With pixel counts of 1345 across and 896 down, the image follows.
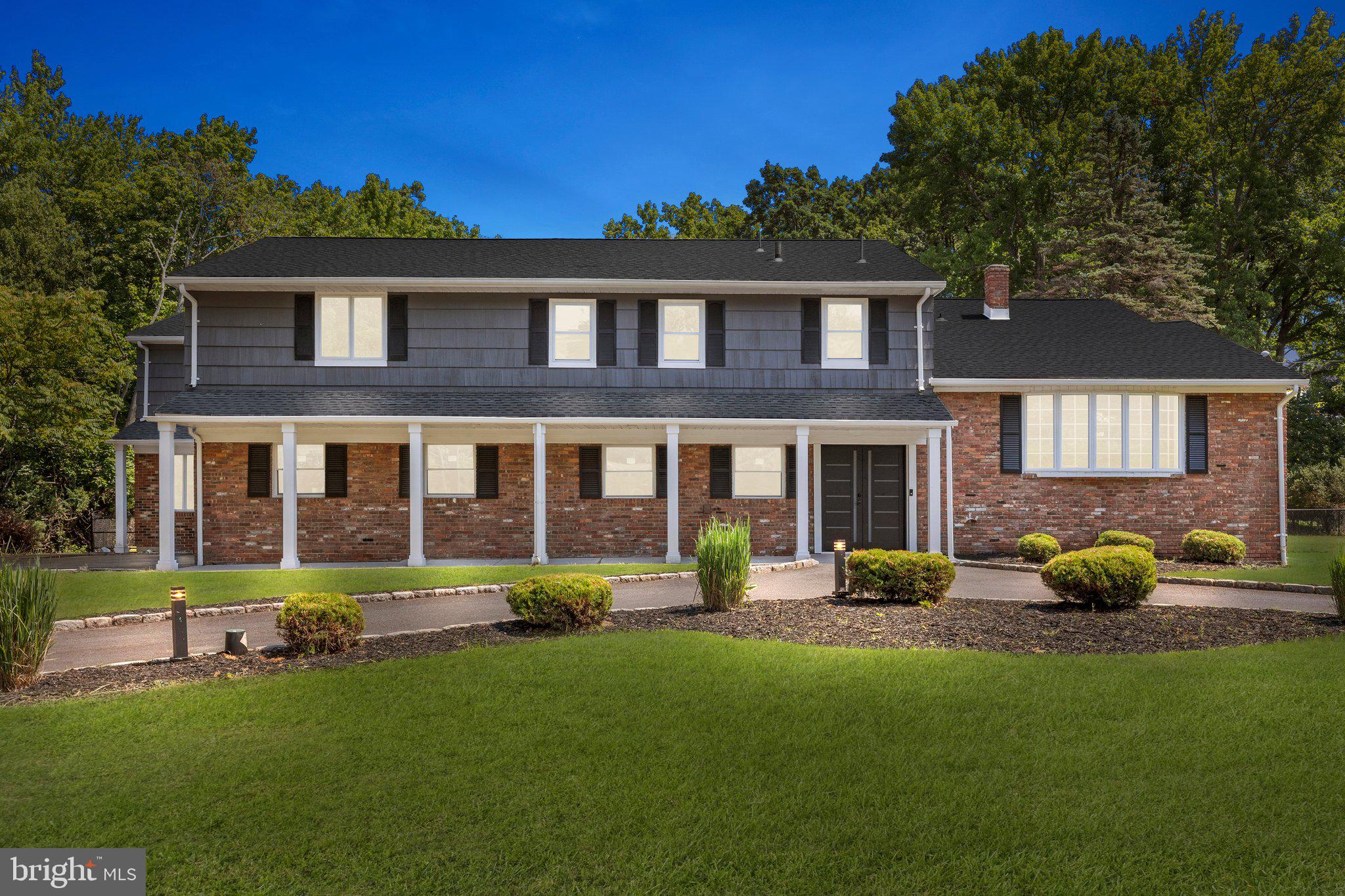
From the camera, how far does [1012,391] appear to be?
1889 cm

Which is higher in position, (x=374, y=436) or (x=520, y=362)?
(x=520, y=362)

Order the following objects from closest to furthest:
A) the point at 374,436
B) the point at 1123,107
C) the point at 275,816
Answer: the point at 275,816 → the point at 374,436 → the point at 1123,107

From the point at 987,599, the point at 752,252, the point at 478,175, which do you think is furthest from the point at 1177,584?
the point at 478,175

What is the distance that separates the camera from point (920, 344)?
61.8 ft

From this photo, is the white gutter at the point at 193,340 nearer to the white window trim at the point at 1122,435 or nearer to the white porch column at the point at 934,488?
the white porch column at the point at 934,488

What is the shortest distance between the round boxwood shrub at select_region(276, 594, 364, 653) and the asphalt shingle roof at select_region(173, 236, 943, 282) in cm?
1075

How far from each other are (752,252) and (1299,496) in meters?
23.6

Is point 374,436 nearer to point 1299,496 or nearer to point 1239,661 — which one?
point 1239,661

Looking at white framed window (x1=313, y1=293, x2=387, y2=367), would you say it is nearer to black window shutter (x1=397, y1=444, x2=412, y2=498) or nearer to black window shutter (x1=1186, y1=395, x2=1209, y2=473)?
black window shutter (x1=397, y1=444, x2=412, y2=498)

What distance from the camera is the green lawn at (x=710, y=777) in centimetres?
413

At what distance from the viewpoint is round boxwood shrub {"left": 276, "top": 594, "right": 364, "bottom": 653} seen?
8695mm

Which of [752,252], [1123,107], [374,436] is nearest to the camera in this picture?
[374,436]

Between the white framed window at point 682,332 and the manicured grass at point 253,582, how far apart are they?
4902mm

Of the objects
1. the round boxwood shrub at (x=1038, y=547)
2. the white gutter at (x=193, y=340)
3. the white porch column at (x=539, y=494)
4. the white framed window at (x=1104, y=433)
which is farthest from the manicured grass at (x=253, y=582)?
the white framed window at (x=1104, y=433)
